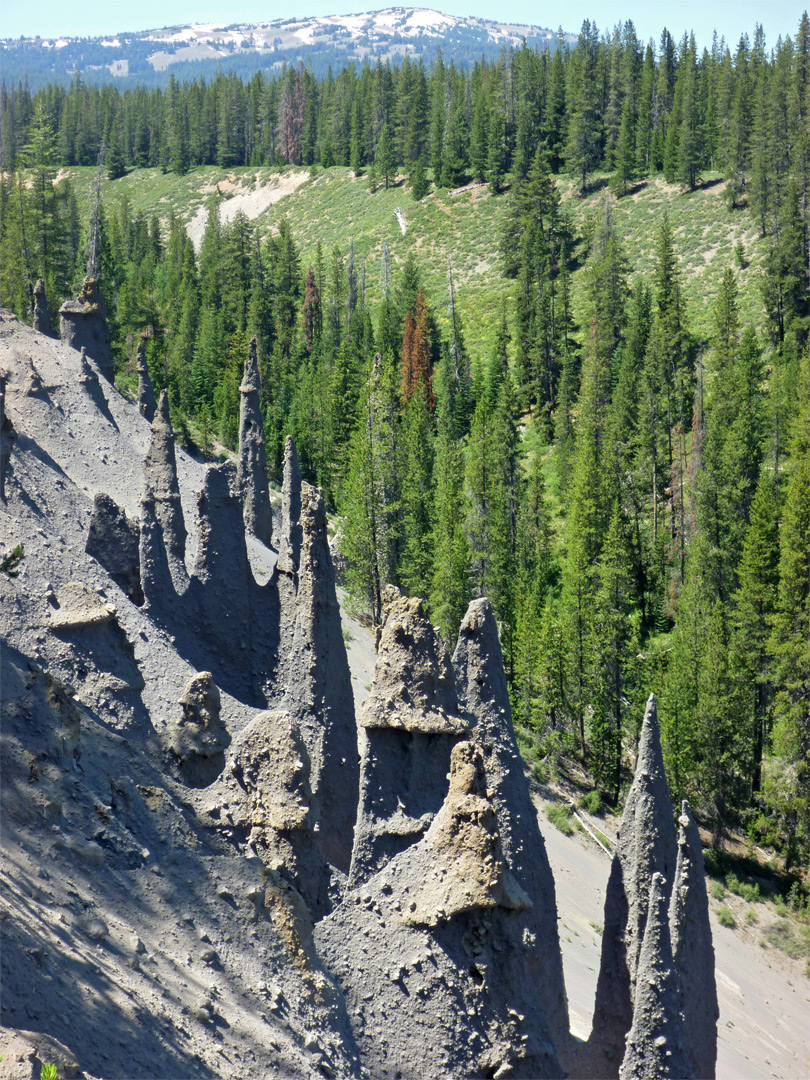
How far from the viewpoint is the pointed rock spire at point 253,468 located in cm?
3192

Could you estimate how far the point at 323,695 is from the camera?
642 inches

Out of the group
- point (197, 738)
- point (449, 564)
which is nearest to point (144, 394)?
point (449, 564)

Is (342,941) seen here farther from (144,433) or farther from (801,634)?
(801,634)

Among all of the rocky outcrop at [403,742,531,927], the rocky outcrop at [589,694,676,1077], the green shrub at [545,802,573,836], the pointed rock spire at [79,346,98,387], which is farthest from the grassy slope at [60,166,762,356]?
the rocky outcrop at [403,742,531,927]

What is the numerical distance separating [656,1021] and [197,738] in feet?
22.8

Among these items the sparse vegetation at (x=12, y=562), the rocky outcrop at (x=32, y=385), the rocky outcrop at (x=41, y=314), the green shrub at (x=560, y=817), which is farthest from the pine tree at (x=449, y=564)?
the sparse vegetation at (x=12, y=562)

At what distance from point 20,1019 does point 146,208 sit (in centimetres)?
14706

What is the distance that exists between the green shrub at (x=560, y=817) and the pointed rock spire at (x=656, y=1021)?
2376 centimetres

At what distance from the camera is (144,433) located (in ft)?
105

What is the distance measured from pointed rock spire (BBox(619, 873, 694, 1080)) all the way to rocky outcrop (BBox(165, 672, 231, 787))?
21.0 ft

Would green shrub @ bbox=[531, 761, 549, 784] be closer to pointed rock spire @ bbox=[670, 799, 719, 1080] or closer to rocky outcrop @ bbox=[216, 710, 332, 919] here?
pointed rock spire @ bbox=[670, 799, 719, 1080]

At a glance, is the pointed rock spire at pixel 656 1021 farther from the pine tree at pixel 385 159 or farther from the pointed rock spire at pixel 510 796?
the pine tree at pixel 385 159

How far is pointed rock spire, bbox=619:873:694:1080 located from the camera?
436 inches

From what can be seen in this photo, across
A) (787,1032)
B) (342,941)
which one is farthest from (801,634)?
(342,941)
